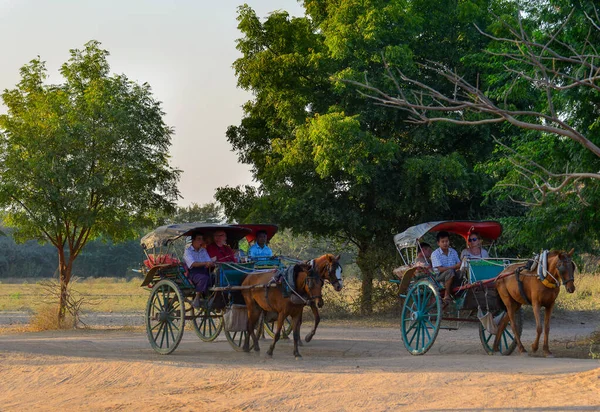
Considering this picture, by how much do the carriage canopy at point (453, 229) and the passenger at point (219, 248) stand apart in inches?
136

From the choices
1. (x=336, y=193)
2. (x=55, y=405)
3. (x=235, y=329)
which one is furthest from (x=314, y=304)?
(x=336, y=193)

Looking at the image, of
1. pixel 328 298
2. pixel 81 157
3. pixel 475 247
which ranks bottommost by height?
pixel 328 298

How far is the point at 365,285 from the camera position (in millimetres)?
27281

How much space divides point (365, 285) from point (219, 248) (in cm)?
1106

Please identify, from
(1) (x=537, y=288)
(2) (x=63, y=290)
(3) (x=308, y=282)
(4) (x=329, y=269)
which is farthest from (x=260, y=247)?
(2) (x=63, y=290)

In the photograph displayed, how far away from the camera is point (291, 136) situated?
86.0 ft

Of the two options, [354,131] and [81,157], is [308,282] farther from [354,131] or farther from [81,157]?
[81,157]

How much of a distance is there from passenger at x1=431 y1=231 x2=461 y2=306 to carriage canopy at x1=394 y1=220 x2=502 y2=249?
0.28 meters

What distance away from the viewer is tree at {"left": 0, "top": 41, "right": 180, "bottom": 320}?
911 inches

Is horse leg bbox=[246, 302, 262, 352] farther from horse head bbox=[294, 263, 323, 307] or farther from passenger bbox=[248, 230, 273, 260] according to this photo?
passenger bbox=[248, 230, 273, 260]

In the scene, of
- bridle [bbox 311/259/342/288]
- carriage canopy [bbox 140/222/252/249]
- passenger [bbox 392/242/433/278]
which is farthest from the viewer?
carriage canopy [bbox 140/222/252/249]

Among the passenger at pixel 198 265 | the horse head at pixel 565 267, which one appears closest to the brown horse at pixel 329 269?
the passenger at pixel 198 265

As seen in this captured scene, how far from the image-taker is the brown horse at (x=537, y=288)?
13211mm

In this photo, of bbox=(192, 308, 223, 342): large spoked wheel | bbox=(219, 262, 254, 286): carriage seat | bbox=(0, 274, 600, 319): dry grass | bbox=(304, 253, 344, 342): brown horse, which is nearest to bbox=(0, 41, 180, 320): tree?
bbox=(0, 274, 600, 319): dry grass
